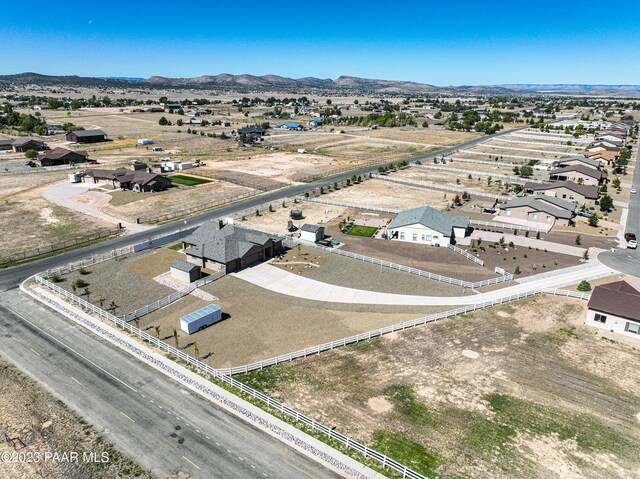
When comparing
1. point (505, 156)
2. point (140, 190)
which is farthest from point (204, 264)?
point (505, 156)

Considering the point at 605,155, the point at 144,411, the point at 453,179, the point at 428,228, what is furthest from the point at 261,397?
the point at 605,155

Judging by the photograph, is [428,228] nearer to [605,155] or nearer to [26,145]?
[605,155]

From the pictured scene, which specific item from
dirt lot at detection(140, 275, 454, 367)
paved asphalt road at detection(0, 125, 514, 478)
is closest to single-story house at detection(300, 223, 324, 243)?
dirt lot at detection(140, 275, 454, 367)

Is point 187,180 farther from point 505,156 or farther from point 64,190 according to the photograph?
point 505,156

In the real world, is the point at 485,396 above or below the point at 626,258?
below

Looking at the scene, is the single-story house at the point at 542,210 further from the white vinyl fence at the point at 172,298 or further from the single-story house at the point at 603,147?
the single-story house at the point at 603,147

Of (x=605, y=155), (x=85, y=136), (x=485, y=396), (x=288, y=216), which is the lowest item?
(x=485, y=396)
